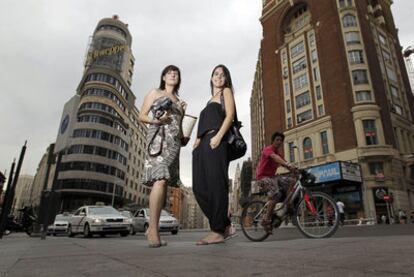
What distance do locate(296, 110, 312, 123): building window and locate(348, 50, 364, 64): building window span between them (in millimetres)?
6961

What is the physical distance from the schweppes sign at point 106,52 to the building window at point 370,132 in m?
49.6

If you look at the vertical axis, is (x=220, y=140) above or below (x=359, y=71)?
below

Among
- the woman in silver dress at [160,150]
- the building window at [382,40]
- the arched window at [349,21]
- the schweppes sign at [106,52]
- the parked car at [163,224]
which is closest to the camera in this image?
the woman in silver dress at [160,150]

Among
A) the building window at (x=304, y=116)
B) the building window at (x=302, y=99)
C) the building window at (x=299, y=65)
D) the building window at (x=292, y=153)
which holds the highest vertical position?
the building window at (x=299, y=65)

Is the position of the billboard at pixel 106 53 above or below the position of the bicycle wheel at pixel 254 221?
above

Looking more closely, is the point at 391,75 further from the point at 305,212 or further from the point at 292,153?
the point at 305,212

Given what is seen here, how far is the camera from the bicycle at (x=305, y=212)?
4.31 metres

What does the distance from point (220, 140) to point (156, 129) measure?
0.81 m

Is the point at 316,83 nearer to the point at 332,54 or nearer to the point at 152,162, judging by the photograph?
the point at 332,54

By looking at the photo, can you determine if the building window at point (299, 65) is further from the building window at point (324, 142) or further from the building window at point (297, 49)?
the building window at point (324, 142)

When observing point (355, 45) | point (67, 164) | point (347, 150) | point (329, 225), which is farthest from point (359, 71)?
point (67, 164)

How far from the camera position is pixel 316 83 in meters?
33.8

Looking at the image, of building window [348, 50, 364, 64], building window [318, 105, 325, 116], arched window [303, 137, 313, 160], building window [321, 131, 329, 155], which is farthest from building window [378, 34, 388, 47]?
arched window [303, 137, 313, 160]

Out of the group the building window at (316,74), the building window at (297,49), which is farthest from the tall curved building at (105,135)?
the building window at (316,74)
